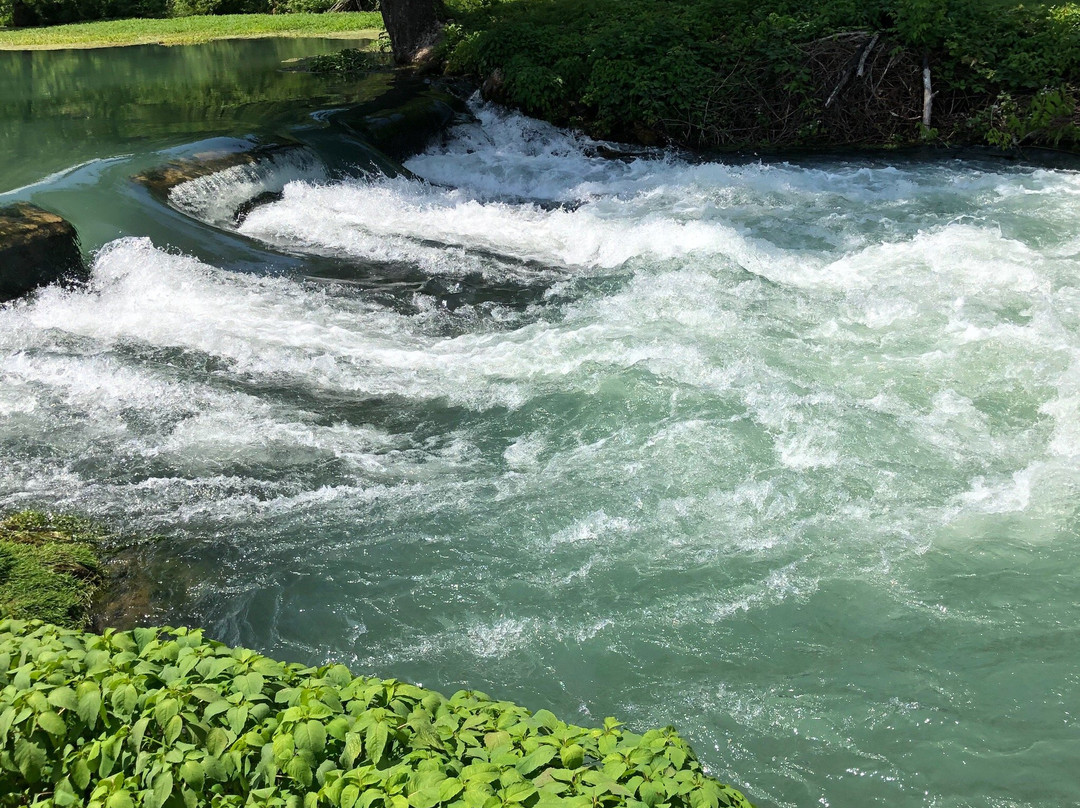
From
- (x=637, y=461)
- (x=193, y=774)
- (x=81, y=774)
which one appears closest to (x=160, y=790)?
(x=193, y=774)

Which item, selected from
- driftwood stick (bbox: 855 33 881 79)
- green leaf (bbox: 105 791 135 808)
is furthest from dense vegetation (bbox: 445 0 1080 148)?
green leaf (bbox: 105 791 135 808)

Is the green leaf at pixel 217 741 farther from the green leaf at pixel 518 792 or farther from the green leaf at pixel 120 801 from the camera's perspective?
the green leaf at pixel 518 792

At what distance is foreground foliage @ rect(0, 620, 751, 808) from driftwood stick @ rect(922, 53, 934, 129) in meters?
11.1

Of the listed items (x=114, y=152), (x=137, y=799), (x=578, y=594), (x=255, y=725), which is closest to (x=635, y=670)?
(x=578, y=594)

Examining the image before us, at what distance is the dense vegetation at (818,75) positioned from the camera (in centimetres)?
1164

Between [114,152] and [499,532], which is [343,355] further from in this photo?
[114,152]

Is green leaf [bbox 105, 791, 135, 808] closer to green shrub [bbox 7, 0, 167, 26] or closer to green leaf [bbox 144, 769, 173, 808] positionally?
green leaf [bbox 144, 769, 173, 808]

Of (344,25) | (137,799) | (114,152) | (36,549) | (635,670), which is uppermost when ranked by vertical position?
(344,25)

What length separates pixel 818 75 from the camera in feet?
41.0

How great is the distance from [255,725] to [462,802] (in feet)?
2.24

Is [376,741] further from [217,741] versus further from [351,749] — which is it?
[217,741]

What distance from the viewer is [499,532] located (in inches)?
188

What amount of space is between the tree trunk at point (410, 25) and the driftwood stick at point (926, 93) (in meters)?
8.16

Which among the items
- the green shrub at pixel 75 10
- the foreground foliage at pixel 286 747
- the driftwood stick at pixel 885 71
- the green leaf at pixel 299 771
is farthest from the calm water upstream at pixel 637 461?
the green shrub at pixel 75 10
